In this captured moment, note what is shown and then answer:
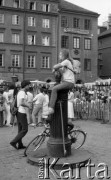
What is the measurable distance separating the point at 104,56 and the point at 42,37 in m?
16.4

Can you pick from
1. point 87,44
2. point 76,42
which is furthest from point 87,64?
point 76,42

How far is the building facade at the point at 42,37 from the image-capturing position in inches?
1693

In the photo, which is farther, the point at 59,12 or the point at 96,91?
the point at 59,12

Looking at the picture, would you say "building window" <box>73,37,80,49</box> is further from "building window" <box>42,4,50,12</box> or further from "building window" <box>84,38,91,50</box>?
"building window" <box>42,4,50,12</box>

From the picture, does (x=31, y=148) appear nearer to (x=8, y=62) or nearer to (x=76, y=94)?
(x=76, y=94)

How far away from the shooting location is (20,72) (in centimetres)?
4372

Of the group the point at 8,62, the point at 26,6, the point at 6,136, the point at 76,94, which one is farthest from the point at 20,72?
the point at 6,136

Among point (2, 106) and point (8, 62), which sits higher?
point (8, 62)

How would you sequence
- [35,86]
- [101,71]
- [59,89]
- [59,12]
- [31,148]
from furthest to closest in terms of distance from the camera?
[101,71] < [59,12] < [35,86] < [31,148] < [59,89]

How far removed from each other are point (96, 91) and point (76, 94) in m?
1.35

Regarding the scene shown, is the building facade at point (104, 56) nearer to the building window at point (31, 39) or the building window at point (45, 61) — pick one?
the building window at point (45, 61)

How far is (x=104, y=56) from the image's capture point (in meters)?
57.0

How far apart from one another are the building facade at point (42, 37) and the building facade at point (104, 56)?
607 cm

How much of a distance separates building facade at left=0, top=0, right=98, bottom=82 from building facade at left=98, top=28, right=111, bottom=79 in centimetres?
607
